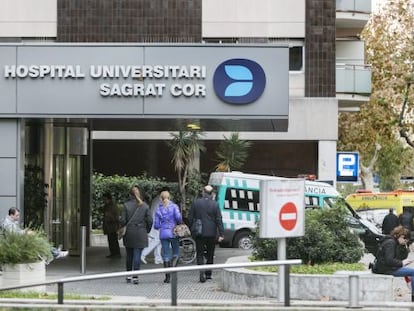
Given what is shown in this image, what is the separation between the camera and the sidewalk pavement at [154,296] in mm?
11867

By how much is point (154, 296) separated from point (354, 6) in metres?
26.5

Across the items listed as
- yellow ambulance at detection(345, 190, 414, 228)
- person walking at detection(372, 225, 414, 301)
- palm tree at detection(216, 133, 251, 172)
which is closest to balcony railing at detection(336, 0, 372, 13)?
yellow ambulance at detection(345, 190, 414, 228)

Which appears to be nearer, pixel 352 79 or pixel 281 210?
pixel 281 210

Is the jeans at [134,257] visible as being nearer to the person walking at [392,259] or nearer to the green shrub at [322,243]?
the green shrub at [322,243]

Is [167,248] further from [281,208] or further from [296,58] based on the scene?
[296,58]

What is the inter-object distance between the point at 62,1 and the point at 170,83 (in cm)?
1868

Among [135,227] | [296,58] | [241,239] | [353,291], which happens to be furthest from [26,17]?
[353,291]

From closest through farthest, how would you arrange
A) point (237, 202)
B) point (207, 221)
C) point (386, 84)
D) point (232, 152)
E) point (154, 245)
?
1. point (207, 221)
2. point (154, 245)
3. point (237, 202)
4. point (232, 152)
5. point (386, 84)

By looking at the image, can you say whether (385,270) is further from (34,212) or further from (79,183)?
(79,183)

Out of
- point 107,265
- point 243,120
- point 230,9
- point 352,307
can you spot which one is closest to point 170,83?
point 243,120

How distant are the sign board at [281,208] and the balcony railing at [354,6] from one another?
2651cm

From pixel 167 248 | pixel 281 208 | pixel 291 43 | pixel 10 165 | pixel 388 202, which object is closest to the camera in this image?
pixel 281 208

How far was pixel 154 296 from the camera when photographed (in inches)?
567

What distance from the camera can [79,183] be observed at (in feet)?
84.8
